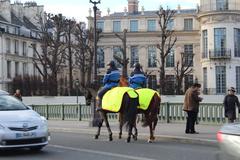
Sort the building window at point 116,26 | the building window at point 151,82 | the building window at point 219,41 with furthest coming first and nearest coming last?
the building window at point 116,26, the building window at point 219,41, the building window at point 151,82

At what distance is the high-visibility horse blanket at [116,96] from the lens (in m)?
16.8

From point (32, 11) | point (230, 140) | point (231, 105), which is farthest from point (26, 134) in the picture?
point (32, 11)

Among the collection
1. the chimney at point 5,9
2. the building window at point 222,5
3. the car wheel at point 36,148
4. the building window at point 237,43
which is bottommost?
the car wheel at point 36,148

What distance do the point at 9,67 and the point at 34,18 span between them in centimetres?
1433

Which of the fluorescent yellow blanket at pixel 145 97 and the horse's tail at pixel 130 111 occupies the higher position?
the fluorescent yellow blanket at pixel 145 97

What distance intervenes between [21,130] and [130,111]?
4.75 meters

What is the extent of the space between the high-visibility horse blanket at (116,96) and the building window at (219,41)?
54008 millimetres

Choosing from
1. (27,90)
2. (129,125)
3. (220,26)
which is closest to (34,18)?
(27,90)

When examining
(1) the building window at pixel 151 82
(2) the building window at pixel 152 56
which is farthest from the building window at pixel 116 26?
(1) the building window at pixel 151 82

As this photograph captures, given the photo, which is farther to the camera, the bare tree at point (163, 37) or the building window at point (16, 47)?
the building window at point (16, 47)

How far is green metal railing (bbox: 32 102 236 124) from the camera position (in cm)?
2382

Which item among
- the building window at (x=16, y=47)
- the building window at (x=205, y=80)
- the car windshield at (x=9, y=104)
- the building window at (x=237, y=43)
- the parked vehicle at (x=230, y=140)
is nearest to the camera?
the parked vehicle at (x=230, y=140)

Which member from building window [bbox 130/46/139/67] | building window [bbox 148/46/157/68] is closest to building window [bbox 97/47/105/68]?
building window [bbox 130/46/139/67]

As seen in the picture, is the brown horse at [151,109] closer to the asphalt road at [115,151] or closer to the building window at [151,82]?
the asphalt road at [115,151]
